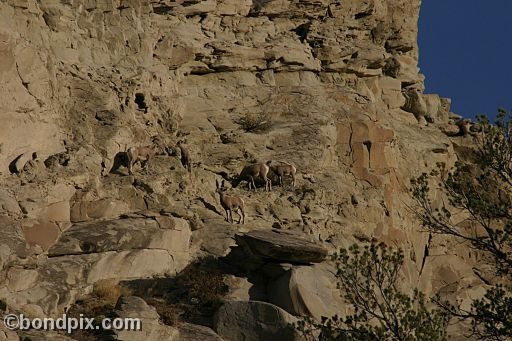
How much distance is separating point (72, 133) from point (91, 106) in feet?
4.27

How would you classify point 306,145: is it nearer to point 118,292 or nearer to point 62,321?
point 118,292

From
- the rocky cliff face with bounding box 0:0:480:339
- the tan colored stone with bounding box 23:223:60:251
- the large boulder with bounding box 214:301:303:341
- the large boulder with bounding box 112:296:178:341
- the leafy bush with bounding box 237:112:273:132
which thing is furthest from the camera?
the leafy bush with bounding box 237:112:273:132

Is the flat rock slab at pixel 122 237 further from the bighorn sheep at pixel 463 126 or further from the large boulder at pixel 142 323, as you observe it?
the bighorn sheep at pixel 463 126

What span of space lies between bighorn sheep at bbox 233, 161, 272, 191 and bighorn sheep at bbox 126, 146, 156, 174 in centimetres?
297

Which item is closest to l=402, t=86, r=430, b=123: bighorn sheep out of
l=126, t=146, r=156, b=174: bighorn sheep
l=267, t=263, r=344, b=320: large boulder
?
l=126, t=146, r=156, b=174: bighorn sheep

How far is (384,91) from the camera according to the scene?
39250 millimetres

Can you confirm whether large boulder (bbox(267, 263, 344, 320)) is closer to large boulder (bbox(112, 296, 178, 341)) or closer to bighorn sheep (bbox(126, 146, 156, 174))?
large boulder (bbox(112, 296, 178, 341))

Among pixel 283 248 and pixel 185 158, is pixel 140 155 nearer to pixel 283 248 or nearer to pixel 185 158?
pixel 185 158

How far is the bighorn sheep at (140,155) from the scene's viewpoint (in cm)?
2973

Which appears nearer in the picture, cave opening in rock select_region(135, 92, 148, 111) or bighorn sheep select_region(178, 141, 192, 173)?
bighorn sheep select_region(178, 141, 192, 173)

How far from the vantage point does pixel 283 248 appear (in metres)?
26.4

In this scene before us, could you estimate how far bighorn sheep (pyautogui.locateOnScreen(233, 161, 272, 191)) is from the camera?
31.7m

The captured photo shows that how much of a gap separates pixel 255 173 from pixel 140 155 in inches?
144

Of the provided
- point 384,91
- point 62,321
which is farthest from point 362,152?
point 62,321
